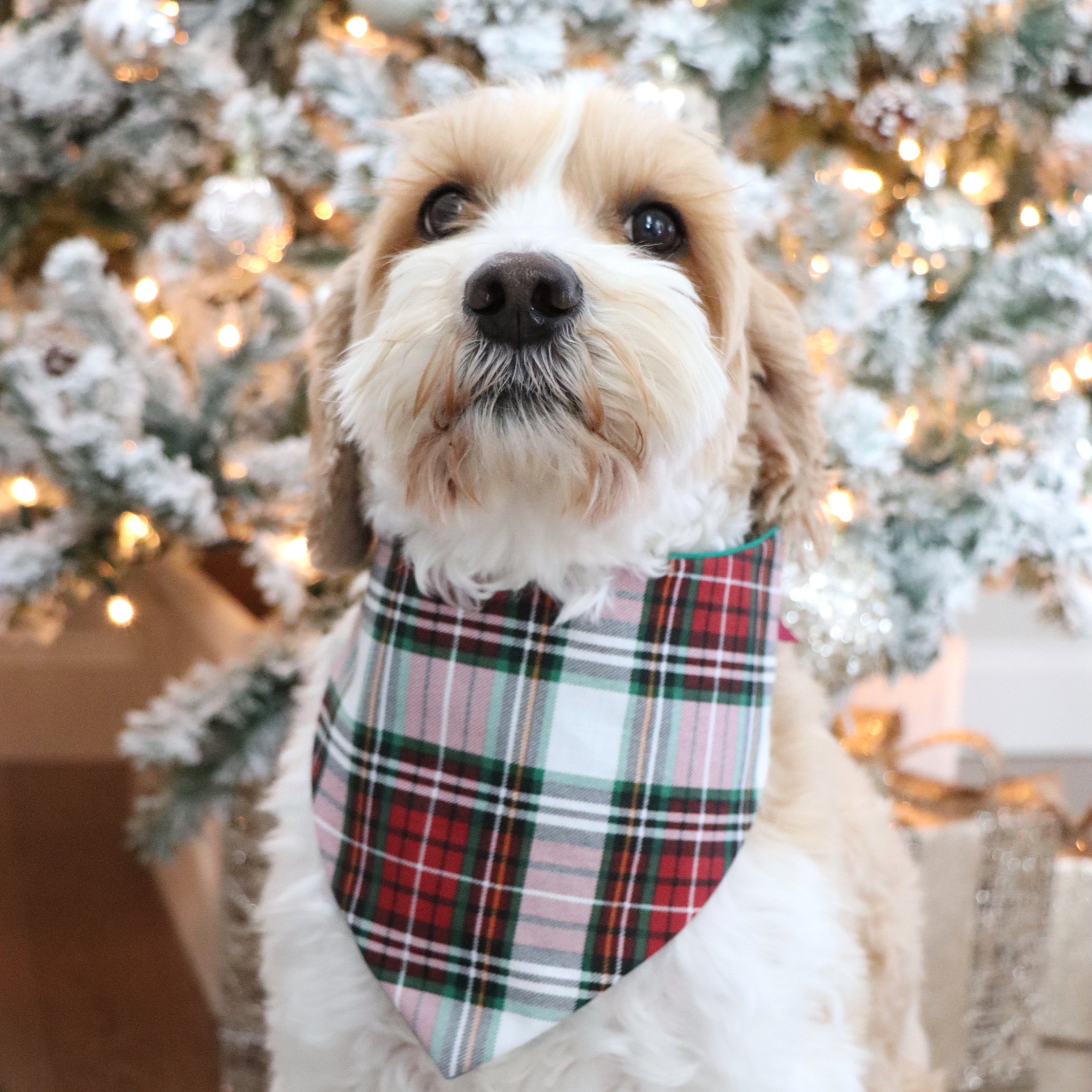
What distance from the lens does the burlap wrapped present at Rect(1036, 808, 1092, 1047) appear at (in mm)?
1924

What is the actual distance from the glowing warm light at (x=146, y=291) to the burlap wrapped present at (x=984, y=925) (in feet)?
4.38

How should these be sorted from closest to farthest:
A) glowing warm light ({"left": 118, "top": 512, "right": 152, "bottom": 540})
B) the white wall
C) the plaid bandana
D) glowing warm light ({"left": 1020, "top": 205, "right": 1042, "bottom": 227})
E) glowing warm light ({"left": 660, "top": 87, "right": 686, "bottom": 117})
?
the plaid bandana, glowing warm light ({"left": 660, "top": 87, "right": 686, "bottom": 117}), glowing warm light ({"left": 118, "top": 512, "right": 152, "bottom": 540}), glowing warm light ({"left": 1020, "top": 205, "right": 1042, "bottom": 227}), the white wall

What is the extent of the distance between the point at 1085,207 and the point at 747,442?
95 cm

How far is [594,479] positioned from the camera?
89cm

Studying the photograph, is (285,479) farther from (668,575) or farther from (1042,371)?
(1042,371)

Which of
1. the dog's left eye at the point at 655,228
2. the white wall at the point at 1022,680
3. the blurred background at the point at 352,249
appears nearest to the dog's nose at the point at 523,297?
the dog's left eye at the point at 655,228

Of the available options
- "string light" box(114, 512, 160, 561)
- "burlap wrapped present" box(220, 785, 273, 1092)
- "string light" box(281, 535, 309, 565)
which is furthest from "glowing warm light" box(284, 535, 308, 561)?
"burlap wrapped present" box(220, 785, 273, 1092)

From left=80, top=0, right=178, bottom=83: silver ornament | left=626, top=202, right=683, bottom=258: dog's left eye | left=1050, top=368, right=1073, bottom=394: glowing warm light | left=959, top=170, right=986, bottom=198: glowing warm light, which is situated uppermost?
left=959, top=170, right=986, bottom=198: glowing warm light

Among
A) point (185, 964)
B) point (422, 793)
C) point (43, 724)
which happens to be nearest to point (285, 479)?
point (422, 793)

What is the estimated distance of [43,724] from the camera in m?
2.95

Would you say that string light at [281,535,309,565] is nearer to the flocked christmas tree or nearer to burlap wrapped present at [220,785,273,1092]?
the flocked christmas tree

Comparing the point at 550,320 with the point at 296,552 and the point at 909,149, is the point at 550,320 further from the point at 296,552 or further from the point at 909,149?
the point at 909,149

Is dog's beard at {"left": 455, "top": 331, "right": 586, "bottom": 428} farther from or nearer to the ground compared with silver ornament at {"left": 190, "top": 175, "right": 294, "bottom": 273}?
nearer to the ground

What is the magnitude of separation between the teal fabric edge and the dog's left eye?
270mm
